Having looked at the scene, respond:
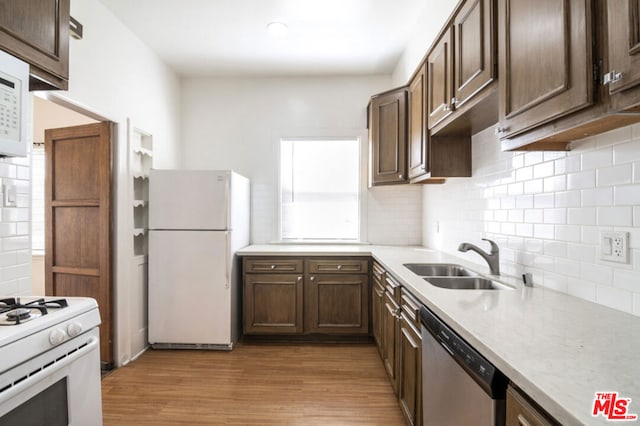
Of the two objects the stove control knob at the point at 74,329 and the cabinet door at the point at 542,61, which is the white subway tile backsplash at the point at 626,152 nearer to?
the cabinet door at the point at 542,61

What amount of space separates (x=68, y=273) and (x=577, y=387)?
3443mm

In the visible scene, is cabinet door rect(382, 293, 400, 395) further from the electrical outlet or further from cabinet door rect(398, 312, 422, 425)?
the electrical outlet

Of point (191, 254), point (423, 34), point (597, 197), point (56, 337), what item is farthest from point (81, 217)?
point (597, 197)

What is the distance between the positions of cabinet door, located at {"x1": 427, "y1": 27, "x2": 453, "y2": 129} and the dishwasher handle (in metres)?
1.19

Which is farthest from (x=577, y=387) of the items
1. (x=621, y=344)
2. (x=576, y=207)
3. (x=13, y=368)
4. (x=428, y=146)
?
(x=428, y=146)

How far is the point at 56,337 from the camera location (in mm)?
1255

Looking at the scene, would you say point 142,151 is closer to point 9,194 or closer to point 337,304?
point 9,194

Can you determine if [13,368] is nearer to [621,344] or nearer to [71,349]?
[71,349]

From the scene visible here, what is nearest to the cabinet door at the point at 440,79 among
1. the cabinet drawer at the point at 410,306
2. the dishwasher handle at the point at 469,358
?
the cabinet drawer at the point at 410,306

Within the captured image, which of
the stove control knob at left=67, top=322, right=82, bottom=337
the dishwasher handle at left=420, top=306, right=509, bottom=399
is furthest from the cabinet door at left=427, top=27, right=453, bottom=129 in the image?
the stove control knob at left=67, top=322, right=82, bottom=337

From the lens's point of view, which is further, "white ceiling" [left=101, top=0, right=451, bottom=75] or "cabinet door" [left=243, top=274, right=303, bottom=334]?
"cabinet door" [left=243, top=274, right=303, bottom=334]

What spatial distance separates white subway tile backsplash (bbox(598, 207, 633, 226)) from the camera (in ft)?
3.90

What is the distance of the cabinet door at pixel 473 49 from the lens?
1467 mm

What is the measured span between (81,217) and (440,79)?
9.69ft
